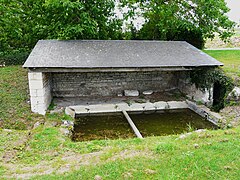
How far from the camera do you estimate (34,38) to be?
1373cm

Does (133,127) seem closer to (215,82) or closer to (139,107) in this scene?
(139,107)

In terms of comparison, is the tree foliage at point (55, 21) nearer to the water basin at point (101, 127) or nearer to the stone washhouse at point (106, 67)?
the stone washhouse at point (106, 67)

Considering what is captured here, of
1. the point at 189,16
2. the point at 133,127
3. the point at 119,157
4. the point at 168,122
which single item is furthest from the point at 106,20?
the point at 119,157

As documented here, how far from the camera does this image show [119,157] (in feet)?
14.4

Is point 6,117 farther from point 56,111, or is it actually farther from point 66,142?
point 66,142

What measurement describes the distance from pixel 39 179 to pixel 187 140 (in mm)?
2918

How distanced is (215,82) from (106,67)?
156 inches

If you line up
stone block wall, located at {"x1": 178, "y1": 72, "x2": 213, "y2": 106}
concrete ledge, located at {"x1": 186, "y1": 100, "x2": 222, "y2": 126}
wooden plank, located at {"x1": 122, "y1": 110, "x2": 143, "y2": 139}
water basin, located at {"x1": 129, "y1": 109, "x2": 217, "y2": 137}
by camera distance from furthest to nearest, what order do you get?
stone block wall, located at {"x1": 178, "y1": 72, "x2": 213, "y2": 106} < concrete ledge, located at {"x1": 186, "y1": 100, "x2": 222, "y2": 126} < water basin, located at {"x1": 129, "y1": 109, "x2": 217, "y2": 137} < wooden plank, located at {"x1": 122, "y1": 110, "x2": 143, "y2": 139}

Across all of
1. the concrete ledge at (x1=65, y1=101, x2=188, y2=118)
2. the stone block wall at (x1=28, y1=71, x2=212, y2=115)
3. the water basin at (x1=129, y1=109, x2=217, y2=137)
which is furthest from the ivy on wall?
the concrete ledge at (x1=65, y1=101, x2=188, y2=118)

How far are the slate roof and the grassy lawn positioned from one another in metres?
2.49


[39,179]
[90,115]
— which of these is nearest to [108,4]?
[90,115]

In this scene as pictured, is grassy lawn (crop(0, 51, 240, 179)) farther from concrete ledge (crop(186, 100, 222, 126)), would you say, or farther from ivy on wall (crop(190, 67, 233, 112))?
ivy on wall (crop(190, 67, 233, 112))

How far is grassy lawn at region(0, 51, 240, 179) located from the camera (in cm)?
384

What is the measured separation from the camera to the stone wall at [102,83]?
32.5ft
